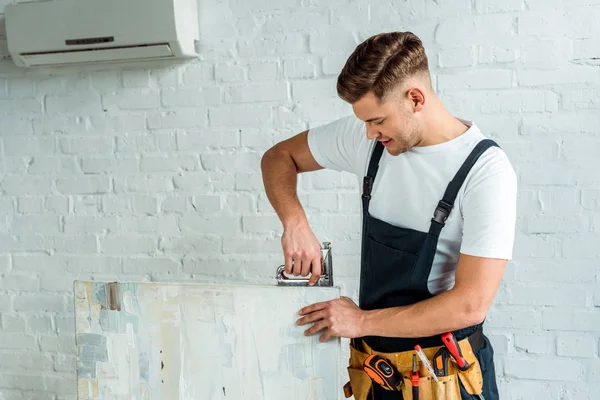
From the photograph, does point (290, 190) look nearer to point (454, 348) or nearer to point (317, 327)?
point (317, 327)

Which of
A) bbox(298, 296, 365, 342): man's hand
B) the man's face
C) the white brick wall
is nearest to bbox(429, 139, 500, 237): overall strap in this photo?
the man's face

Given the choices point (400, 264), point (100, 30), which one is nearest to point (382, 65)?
point (400, 264)

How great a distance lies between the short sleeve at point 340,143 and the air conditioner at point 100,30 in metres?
0.63

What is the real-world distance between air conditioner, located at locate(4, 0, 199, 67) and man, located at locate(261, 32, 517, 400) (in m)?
0.77

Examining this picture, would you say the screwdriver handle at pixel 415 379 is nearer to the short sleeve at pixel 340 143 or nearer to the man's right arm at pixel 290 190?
the man's right arm at pixel 290 190

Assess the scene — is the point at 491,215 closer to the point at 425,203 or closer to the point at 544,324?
the point at 425,203

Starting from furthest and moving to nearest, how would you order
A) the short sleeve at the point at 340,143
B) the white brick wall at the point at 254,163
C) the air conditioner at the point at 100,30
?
the air conditioner at the point at 100,30, the white brick wall at the point at 254,163, the short sleeve at the point at 340,143

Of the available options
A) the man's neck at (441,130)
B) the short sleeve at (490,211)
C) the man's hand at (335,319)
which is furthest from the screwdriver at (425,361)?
the man's neck at (441,130)

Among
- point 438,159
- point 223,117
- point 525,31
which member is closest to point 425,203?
point 438,159

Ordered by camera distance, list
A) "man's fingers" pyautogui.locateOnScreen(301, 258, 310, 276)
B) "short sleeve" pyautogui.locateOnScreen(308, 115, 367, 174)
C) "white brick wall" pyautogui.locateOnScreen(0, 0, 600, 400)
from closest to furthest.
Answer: "man's fingers" pyautogui.locateOnScreen(301, 258, 310, 276) → "short sleeve" pyautogui.locateOnScreen(308, 115, 367, 174) → "white brick wall" pyautogui.locateOnScreen(0, 0, 600, 400)

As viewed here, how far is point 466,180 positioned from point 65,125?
151 centimetres

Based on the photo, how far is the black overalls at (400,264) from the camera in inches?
53.9

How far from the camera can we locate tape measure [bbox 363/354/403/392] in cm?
141

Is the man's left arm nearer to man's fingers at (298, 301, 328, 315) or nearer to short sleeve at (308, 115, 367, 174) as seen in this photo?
man's fingers at (298, 301, 328, 315)
